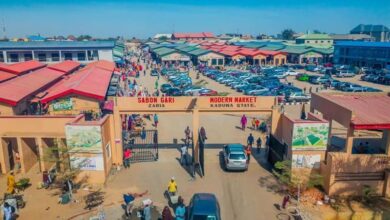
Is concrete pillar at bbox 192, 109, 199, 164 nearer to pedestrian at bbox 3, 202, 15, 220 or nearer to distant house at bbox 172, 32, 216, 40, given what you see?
pedestrian at bbox 3, 202, 15, 220

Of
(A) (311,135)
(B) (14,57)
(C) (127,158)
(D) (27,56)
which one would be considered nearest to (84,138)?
Result: (C) (127,158)

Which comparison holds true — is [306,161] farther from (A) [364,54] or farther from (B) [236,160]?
(A) [364,54]

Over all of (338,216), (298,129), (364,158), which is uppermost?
(298,129)

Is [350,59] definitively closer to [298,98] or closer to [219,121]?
[298,98]

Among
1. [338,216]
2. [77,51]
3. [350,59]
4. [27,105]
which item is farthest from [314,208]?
[350,59]

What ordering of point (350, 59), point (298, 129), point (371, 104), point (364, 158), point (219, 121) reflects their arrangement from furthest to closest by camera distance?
1. point (350, 59)
2. point (219, 121)
3. point (371, 104)
4. point (298, 129)
5. point (364, 158)

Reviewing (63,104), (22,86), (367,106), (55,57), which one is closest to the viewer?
(367,106)
